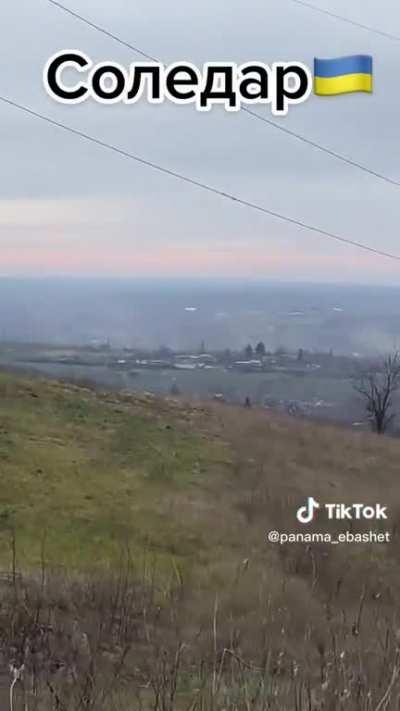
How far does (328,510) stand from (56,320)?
4.27 feet

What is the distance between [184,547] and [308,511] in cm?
49

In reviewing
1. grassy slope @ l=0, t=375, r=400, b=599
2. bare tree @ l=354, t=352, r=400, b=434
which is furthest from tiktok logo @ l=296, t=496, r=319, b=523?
bare tree @ l=354, t=352, r=400, b=434

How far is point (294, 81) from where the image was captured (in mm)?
3596

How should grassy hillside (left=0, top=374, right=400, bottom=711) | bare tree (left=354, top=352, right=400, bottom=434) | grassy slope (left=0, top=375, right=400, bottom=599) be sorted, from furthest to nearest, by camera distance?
bare tree (left=354, top=352, right=400, bottom=434)
grassy slope (left=0, top=375, right=400, bottom=599)
grassy hillside (left=0, top=374, right=400, bottom=711)

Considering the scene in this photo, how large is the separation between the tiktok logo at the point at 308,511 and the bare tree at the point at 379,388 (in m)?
0.49

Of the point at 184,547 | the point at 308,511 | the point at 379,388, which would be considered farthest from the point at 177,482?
the point at 379,388

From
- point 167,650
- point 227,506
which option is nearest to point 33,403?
point 227,506

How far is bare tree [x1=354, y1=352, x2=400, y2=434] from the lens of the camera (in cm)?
389

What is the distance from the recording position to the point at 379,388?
389 centimetres

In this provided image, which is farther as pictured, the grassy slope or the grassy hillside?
the grassy slope

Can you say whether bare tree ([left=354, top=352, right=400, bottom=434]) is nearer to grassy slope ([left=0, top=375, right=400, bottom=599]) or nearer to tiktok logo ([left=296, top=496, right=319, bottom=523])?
grassy slope ([left=0, top=375, right=400, bottom=599])

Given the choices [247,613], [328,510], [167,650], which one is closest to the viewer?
[167,650]

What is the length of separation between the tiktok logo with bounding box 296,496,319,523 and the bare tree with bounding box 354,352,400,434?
491 millimetres

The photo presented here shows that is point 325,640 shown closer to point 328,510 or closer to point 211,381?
point 328,510
